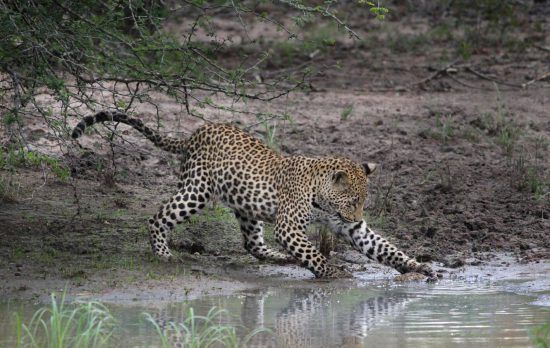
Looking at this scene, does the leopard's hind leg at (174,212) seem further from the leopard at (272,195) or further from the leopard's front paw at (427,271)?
the leopard's front paw at (427,271)

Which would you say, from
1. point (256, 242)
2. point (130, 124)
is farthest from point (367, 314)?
point (130, 124)

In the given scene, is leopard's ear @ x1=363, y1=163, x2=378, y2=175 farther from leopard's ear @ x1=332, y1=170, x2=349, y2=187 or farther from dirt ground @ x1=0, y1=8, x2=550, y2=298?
dirt ground @ x1=0, y1=8, x2=550, y2=298

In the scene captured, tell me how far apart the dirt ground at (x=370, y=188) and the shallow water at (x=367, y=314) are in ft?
1.81

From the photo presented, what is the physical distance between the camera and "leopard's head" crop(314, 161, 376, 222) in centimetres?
1019

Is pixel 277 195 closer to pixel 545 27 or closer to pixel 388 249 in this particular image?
pixel 388 249

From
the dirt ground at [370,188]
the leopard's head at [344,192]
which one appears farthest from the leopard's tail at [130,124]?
the leopard's head at [344,192]

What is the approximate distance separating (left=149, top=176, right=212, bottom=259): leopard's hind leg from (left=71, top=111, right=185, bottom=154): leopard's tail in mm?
603

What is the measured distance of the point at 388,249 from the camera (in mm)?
10383

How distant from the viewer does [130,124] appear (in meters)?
10.9

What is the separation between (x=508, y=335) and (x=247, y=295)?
93.6 inches

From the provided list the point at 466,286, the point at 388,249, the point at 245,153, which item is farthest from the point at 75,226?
the point at 466,286

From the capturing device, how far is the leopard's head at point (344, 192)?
33.4 ft

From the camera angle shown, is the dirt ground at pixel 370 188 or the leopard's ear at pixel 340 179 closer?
the dirt ground at pixel 370 188

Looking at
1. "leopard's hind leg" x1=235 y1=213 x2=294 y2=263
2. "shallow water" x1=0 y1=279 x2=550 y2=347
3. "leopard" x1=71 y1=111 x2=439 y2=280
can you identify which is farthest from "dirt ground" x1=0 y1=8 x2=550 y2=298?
"shallow water" x1=0 y1=279 x2=550 y2=347
